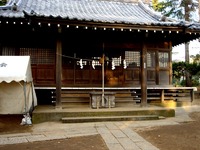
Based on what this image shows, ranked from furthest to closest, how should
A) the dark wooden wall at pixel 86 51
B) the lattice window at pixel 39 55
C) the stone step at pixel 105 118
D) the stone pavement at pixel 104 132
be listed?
the lattice window at pixel 39 55, the dark wooden wall at pixel 86 51, the stone step at pixel 105 118, the stone pavement at pixel 104 132

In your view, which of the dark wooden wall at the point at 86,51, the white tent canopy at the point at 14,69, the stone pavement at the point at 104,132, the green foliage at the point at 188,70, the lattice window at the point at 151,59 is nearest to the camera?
the stone pavement at the point at 104,132

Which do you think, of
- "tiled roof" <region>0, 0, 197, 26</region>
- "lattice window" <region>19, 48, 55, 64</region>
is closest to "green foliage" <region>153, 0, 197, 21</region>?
"tiled roof" <region>0, 0, 197, 26</region>

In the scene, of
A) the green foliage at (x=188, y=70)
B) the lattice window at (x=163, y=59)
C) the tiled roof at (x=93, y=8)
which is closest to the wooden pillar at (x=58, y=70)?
the tiled roof at (x=93, y=8)

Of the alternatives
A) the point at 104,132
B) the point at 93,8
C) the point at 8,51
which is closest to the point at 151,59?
the point at 93,8

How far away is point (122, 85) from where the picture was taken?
14.1m

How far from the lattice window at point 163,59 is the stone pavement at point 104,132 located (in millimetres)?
4832

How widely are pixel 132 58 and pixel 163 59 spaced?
1.95m

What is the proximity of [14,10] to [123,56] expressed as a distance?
6185 millimetres

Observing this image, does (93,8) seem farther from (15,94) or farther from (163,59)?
(15,94)

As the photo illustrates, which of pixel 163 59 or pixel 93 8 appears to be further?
pixel 93 8

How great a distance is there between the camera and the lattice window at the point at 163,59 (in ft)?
49.3

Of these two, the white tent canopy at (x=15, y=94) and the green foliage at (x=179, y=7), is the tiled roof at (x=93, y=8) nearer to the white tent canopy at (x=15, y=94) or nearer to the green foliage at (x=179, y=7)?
the white tent canopy at (x=15, y=94)

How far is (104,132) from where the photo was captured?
8.39m

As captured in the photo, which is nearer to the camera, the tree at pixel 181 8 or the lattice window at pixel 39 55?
the lattice window at pixel 39 55
